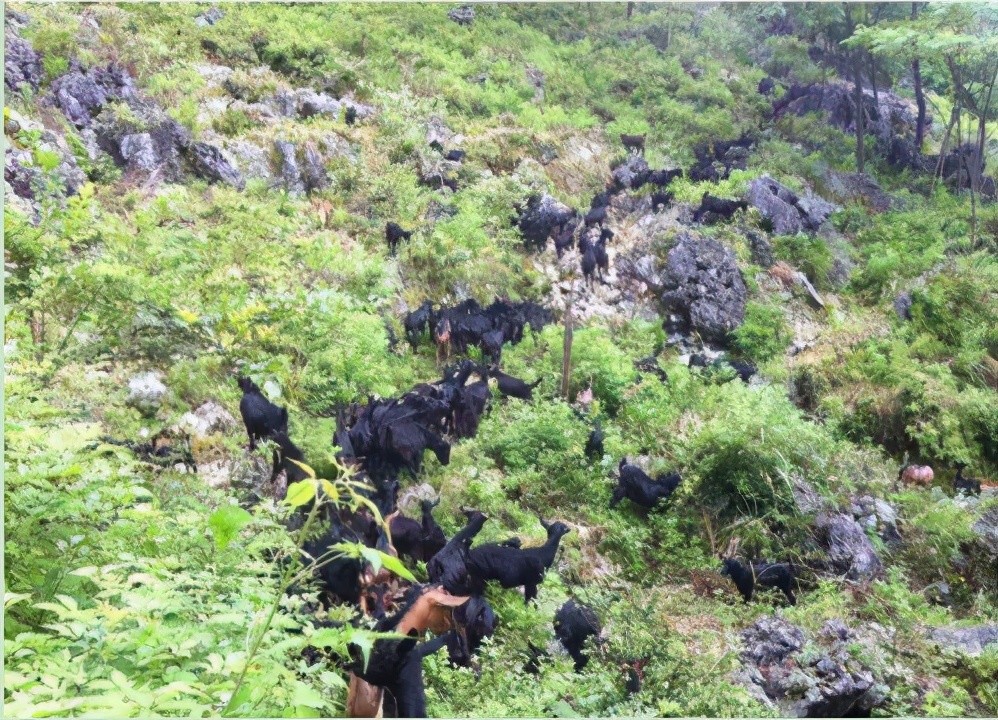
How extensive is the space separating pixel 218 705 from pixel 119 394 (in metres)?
3.10

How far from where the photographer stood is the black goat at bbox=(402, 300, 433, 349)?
6.19 meters

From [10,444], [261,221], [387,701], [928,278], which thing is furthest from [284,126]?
[928,278]

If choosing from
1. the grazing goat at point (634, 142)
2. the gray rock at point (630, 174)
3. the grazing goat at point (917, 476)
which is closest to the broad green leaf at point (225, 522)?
the grazing goat at point (917, 476)

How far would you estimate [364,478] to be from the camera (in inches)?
159

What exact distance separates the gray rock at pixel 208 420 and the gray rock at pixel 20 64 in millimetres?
4431

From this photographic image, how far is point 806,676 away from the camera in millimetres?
3584

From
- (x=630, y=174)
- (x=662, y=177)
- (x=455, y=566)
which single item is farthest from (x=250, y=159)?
(x=662, y=177)

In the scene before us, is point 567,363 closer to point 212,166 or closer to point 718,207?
point 212,166

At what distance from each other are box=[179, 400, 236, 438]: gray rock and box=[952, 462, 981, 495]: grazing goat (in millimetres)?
5903

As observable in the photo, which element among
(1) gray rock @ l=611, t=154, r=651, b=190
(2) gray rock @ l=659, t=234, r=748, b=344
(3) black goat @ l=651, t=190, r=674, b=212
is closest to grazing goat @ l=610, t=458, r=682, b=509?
(2) gray rock @ l=659, t=234, r=748, b=344

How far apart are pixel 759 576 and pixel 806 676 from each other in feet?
2.98

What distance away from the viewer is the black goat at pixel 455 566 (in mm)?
3598

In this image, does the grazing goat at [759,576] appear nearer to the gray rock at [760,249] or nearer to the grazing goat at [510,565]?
the grazing goat at [510,565]

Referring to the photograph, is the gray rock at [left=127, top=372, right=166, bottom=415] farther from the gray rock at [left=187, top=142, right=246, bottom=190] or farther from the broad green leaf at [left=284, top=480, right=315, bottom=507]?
the broad green leaf at [left=284, top=480, right=315, bottom=507]
